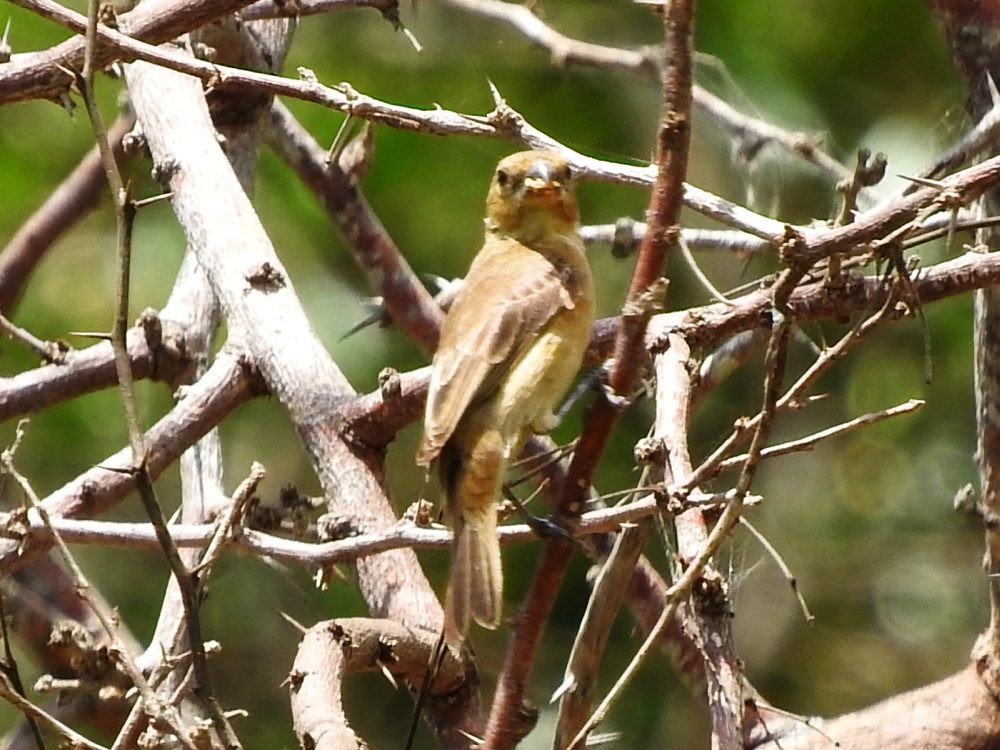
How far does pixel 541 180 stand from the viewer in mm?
4059

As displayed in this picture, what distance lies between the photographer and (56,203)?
514cm

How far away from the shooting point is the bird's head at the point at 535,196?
4.07 metres

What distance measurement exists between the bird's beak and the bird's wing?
0.29 metres

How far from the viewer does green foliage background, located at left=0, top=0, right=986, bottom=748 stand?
19.4ft

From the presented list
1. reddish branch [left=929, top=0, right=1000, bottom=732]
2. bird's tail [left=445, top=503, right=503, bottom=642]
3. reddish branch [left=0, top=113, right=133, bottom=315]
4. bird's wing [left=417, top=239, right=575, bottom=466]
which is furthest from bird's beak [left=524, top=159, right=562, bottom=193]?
reddish branch [left=0, top=113, right=133, bottom=315]

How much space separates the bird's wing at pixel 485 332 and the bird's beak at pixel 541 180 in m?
0.29

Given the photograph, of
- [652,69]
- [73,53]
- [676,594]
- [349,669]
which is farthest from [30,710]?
Result: [652,69]

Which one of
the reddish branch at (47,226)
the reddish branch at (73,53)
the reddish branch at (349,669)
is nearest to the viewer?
the reddish branch at (349,669)

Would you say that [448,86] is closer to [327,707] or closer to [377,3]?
[377,3]

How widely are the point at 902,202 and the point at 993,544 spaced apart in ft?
5.22

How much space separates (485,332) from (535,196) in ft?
2.28

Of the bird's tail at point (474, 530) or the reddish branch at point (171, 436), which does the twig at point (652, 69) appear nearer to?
the bird's tail at point (474, 530)

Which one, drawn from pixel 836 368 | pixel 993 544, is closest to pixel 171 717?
pixel 993 544

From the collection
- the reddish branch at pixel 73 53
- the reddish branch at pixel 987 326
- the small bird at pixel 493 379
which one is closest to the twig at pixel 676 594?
the small bird at pixel 493 379
